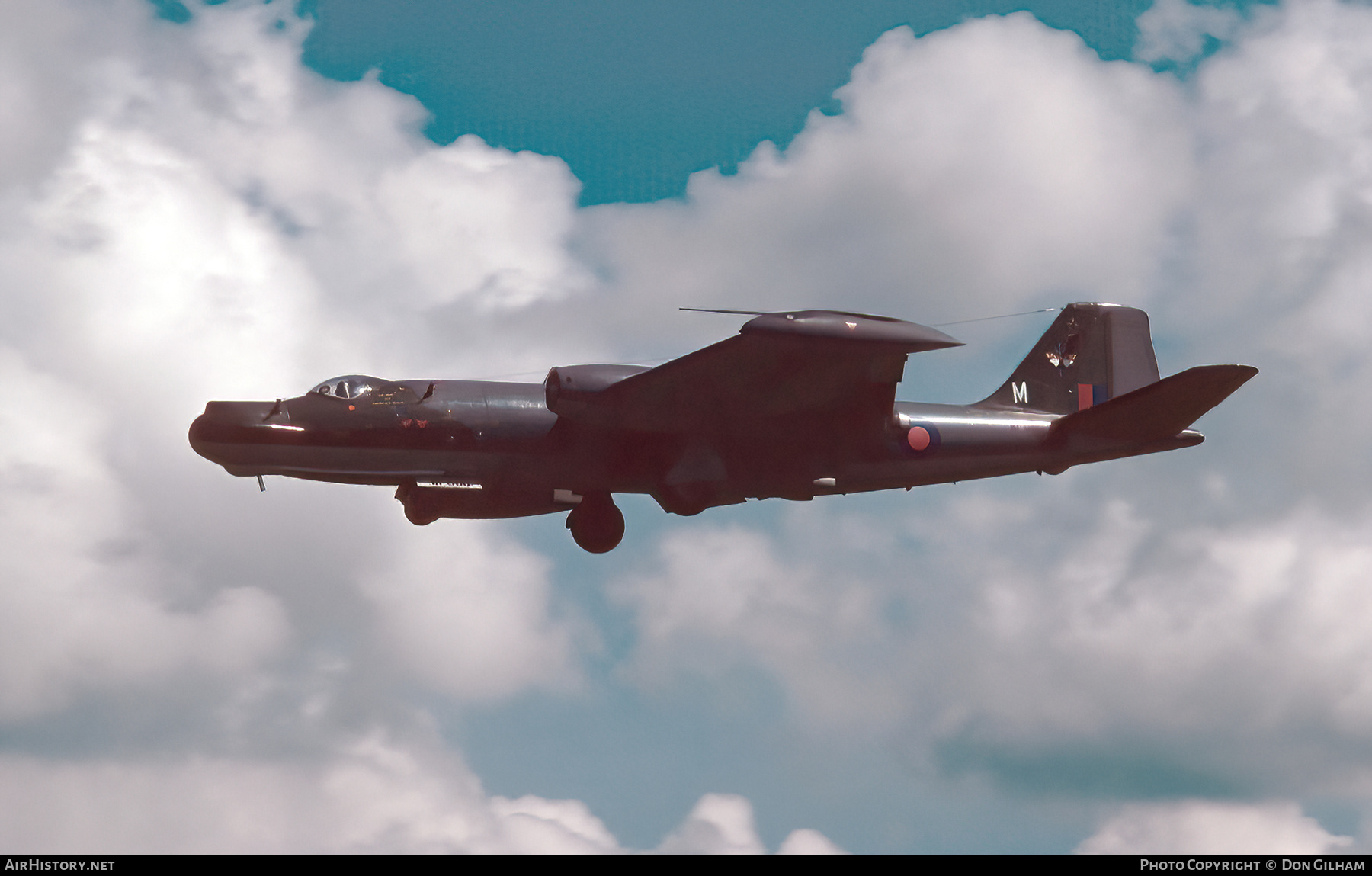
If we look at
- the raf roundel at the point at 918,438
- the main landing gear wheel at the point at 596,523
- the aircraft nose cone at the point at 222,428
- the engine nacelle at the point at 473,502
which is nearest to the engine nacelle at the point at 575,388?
the engine nacelle at the point at 473,502

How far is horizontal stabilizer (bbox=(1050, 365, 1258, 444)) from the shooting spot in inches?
960

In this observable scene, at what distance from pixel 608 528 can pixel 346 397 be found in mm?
5859

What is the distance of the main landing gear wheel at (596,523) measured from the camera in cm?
2569

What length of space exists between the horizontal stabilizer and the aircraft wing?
4.69m

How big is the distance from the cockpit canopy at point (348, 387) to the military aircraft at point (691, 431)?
0.03 m

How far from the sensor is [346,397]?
22891mm

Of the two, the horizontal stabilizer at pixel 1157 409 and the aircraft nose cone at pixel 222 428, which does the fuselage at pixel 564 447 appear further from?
the horizontal stabilizer at pixel 1157 409

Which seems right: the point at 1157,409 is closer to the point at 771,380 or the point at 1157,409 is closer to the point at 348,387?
the point at 771,380

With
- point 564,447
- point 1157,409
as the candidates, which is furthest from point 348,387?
point 1157,409

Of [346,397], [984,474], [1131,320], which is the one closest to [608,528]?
[346,397]

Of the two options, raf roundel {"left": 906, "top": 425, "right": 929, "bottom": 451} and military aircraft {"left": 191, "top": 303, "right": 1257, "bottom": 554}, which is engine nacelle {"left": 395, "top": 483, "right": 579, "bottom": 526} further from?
raf roundel {"left": 906, "top": 425, "right": 929, "bottom": 451}

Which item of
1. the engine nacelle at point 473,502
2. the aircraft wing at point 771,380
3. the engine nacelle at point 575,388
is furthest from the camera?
the engine nacelle at point 473,502

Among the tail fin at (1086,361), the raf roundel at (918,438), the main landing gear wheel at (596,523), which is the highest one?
the tail fin at (1086,361)
